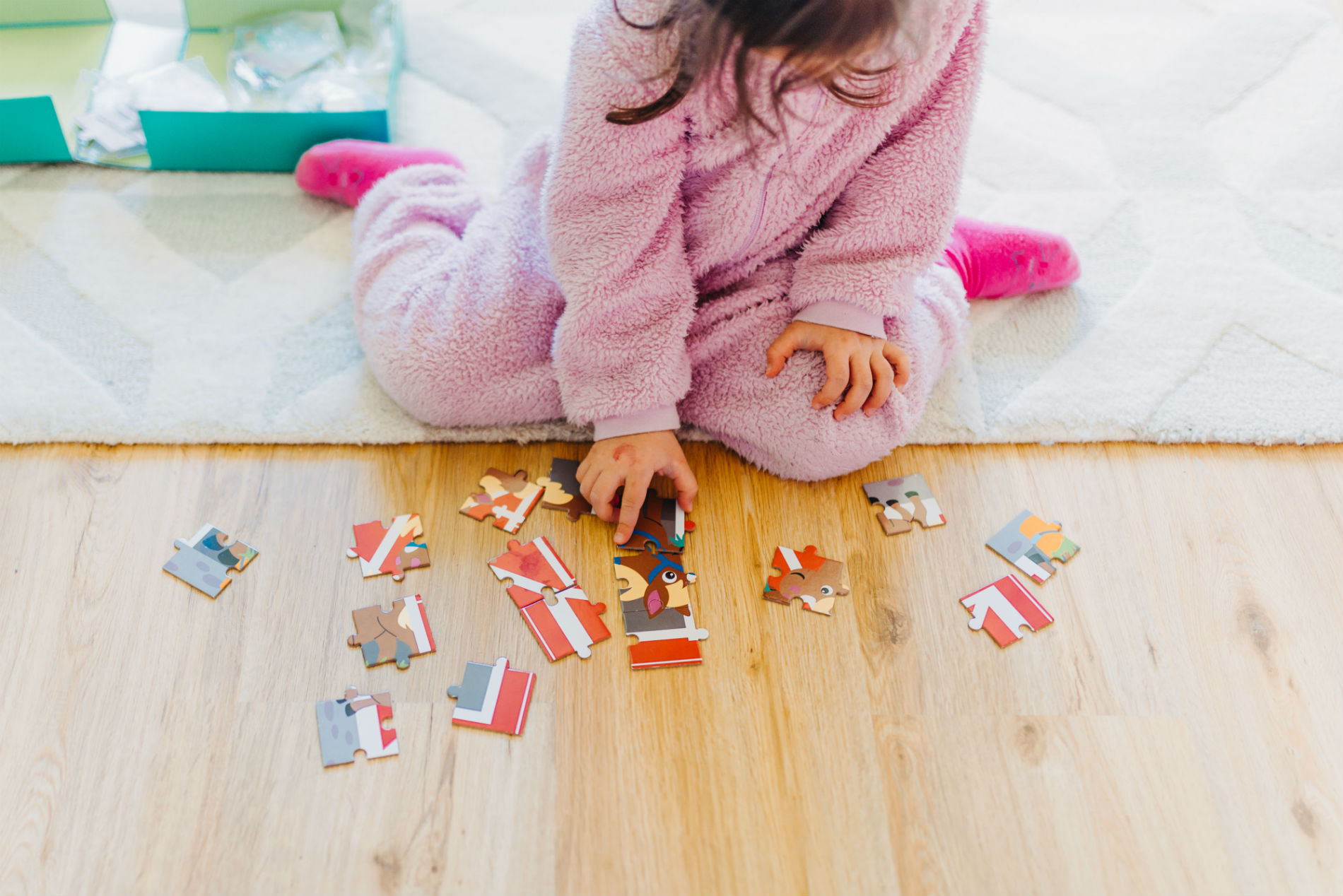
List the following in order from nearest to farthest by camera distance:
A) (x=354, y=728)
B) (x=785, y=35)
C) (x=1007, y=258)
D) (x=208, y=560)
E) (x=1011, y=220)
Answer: (x=785, y=35), (x=354, y=728), (x=208, y=560), (x=1007, y=258), (x=1011, y=220)

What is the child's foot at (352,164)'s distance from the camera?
1261 mm

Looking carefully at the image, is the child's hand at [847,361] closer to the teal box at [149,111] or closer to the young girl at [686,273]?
the young girl at [686,273]

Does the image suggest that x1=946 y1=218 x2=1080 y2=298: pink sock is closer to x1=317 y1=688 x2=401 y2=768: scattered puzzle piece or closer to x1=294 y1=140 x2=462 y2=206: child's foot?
x1=294 y1=140 x2=462 y2=206: child's foot

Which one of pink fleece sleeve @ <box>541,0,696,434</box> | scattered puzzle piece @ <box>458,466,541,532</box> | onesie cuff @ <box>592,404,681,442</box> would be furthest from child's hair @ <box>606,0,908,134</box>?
scattered puzzle piece @ <box>458,466,541,532</box>

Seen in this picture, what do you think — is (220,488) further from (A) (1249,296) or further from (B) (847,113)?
Answer: (A) (1249,296)

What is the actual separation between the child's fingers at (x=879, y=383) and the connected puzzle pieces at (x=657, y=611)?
258mm

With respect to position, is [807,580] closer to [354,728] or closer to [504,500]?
[504,500]

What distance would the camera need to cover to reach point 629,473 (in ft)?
3.30

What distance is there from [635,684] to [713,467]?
27 cm

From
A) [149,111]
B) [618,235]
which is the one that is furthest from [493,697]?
[149,111]

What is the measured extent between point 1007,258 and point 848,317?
333mm

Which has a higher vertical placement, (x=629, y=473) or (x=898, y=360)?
(x=898, y=360)

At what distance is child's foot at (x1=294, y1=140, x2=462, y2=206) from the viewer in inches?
49.6

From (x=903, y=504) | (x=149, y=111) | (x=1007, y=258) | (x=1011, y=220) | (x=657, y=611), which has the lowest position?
(x=657, y=611)
